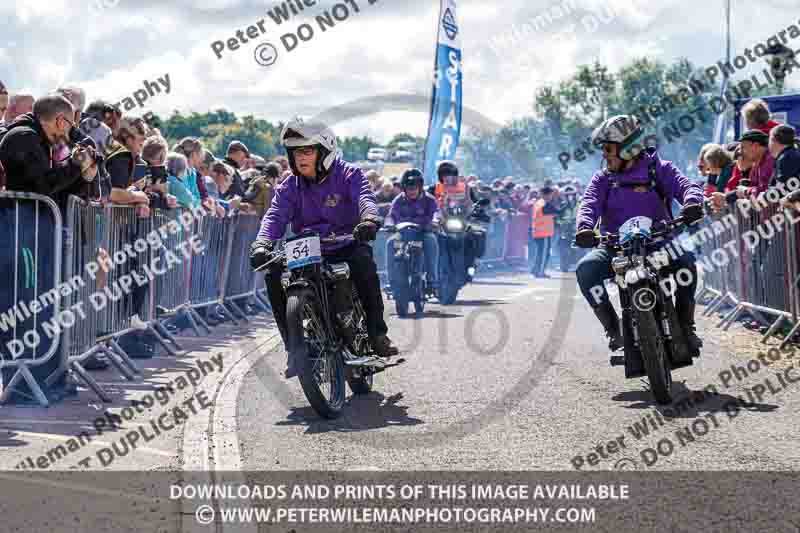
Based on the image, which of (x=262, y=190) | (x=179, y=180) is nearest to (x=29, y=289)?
(x=179, y=180)

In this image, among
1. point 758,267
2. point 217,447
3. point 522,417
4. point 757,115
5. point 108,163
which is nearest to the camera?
point 217,447

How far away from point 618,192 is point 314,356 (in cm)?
266

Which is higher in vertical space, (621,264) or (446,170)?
(446,170)

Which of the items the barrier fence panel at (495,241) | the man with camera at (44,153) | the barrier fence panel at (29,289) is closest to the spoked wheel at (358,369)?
the barrier fence panel at (29,289)

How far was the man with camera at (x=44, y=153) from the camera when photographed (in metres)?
8.73

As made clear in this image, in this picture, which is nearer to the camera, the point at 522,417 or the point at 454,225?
the point at 522,417

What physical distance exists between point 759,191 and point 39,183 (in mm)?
7445

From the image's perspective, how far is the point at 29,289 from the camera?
28.1 ft

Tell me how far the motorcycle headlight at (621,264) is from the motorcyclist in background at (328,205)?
1576 millimetres

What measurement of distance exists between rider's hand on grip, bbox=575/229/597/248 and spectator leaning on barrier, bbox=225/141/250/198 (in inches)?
317

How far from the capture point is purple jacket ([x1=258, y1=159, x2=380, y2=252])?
888 cm

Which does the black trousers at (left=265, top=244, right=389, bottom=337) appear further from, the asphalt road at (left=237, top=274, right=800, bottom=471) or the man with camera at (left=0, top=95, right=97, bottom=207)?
the man with camera at (left=0, top=95, right=97, bottom=207)

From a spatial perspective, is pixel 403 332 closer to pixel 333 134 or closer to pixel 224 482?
pixel 333 134

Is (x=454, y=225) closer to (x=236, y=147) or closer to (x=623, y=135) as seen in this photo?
(x=236, y=147)
